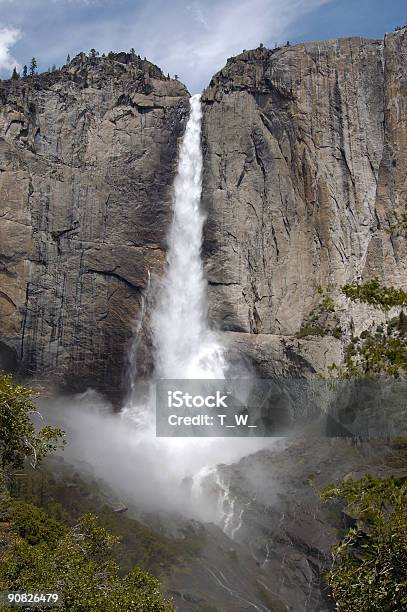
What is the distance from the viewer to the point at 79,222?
5247cm

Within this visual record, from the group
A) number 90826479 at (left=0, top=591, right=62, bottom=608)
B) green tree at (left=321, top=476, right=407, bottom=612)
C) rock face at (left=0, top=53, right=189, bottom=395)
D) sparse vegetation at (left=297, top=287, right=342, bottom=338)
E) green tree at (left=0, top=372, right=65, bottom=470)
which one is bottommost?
number 90826479 at (left=0, top=591, right=62, bottom=608)

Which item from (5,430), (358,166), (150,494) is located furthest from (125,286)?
(5,430)

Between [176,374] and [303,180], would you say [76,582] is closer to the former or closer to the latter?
[176,374]

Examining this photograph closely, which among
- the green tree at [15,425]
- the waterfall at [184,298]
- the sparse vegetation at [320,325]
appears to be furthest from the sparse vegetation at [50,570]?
the waterfall at [184,298]

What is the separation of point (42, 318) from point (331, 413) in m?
23.7

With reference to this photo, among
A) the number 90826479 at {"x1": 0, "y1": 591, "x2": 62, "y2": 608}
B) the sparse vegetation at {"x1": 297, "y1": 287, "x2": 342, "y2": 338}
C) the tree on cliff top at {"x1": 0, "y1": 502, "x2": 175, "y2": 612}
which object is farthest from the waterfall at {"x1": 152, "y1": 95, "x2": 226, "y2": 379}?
the number 90826479 at {"x1": 0, "y1": 591, "x2": 62, "y2": 608}

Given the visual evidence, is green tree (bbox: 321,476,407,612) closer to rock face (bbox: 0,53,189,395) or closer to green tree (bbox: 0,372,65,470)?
green tree (bbox: 0,372,65,470)

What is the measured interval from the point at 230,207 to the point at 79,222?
1239 cm

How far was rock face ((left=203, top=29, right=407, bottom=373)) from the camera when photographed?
168 ft

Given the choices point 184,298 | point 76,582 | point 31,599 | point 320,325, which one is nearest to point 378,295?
point 76,582

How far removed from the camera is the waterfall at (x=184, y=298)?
52.0 meters

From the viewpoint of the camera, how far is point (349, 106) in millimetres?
53094

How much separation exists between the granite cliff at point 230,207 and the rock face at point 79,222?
0.11 m

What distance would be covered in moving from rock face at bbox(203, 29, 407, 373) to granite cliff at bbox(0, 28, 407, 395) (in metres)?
0.11
